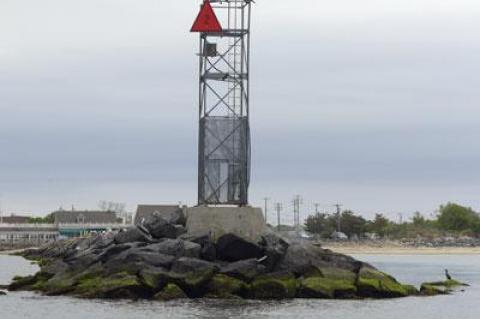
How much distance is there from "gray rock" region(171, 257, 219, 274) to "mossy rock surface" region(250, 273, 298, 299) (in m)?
2.11

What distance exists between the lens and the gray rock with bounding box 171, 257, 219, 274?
49.0m

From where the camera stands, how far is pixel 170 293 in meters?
48.3

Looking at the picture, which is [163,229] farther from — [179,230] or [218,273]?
[218,273]

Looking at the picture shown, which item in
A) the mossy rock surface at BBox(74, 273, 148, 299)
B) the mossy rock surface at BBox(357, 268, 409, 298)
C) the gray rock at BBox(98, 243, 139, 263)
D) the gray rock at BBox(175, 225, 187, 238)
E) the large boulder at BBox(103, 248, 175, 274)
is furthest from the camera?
the gray rock at BBox(175, 225, 187, 238)

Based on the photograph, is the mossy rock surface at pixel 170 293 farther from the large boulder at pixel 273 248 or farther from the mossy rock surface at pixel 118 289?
the large boulder at pixel 273 248

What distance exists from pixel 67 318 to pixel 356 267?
15.2 meters

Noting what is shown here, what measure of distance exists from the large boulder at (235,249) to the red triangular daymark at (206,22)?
11.7m

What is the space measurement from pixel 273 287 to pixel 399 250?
116m

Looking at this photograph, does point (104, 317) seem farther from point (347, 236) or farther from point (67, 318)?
point (347, 236)

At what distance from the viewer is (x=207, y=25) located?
5759cm

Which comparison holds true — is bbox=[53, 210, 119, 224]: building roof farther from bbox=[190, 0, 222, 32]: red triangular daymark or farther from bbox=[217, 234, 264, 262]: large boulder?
bbox=[217, 234, 264, 262]: large boulder

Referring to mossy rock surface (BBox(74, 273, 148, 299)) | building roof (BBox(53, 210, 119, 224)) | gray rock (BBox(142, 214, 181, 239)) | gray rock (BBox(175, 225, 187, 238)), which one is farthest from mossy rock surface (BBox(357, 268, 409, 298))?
building roof (BBox(53, 210, 119, 224))

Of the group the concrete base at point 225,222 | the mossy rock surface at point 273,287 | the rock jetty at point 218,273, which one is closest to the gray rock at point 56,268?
the rock jetty at point 218,273

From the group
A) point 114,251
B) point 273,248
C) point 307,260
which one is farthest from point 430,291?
point 114,251
